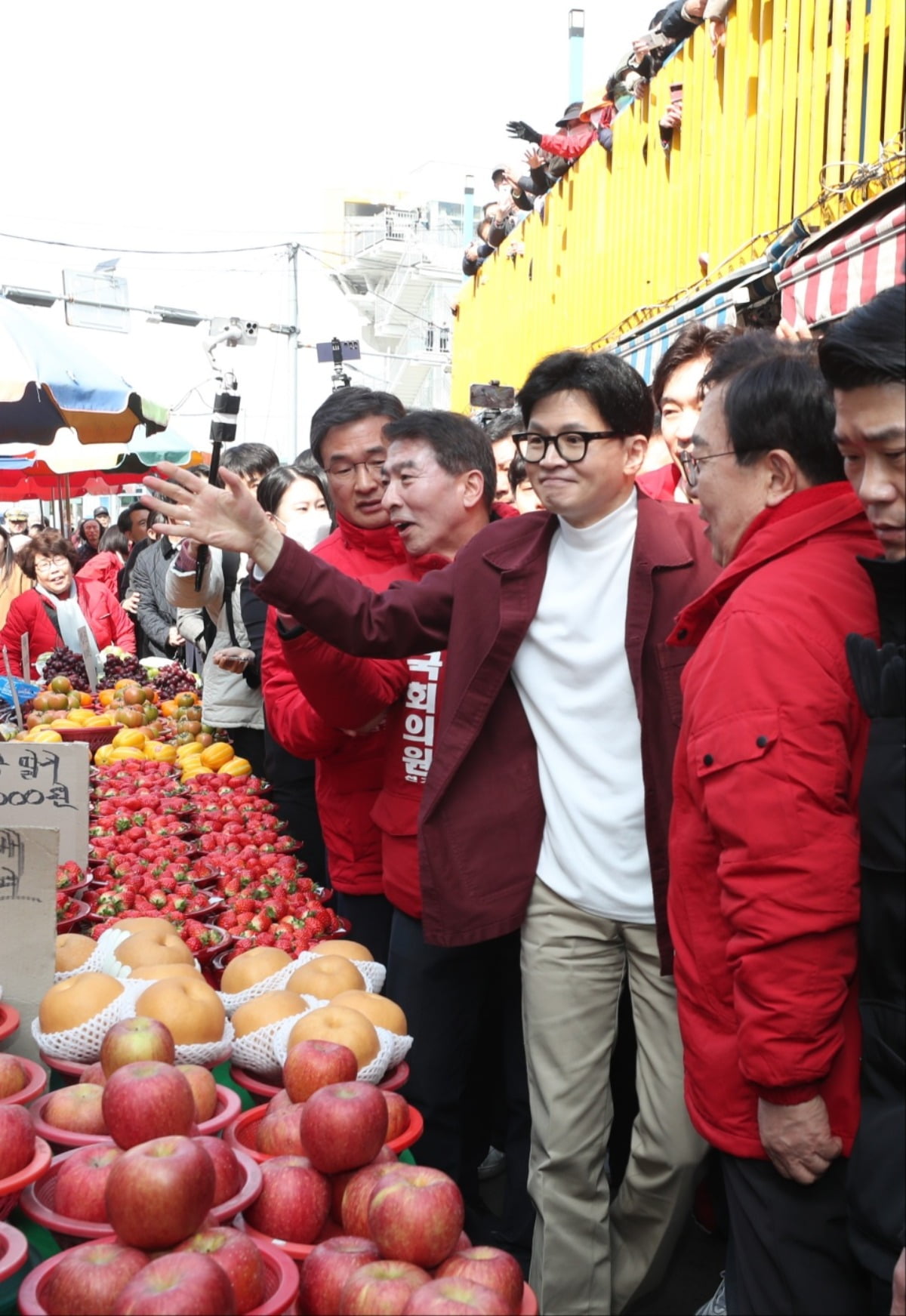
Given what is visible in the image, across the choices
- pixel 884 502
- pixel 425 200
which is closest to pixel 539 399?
pixel 884 502

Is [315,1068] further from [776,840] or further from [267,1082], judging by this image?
[776,840]

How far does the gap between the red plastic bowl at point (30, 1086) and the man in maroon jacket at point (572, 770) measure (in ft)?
2.94

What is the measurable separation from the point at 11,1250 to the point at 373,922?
6.11ft

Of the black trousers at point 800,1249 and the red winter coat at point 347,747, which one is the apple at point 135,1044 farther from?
the red winter coat at point 347,747

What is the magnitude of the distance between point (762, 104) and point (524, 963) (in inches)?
216

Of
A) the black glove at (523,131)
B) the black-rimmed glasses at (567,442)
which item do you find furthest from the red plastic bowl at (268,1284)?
the black glove at (523,131)

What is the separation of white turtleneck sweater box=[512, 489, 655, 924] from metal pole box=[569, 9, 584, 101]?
13.6m

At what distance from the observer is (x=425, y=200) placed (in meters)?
53.0

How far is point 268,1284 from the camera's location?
5.20ft

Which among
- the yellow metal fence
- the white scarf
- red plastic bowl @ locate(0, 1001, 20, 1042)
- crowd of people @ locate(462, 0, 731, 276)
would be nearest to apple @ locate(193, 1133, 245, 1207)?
red plastic bowl @ locate(0, 1001, 20, 1042)

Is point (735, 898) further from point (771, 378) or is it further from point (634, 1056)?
point (634, 1056)

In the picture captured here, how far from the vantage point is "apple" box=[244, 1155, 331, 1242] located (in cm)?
174

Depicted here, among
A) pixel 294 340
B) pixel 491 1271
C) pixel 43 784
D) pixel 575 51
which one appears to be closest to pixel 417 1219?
pixel 491 1271

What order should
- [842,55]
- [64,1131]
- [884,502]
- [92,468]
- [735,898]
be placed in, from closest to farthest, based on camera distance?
[884,502], [735,898], [64,1131], [842,55], [92,468]
